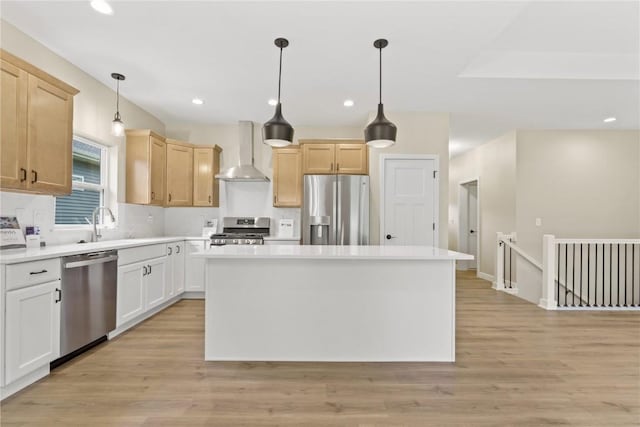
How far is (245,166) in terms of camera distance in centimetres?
496

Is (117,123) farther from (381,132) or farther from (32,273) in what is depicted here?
(381,132)

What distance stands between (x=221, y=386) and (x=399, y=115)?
12.7 ft

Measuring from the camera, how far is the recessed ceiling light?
2.29 meters

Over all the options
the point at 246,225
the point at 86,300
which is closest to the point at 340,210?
the point at 246,225

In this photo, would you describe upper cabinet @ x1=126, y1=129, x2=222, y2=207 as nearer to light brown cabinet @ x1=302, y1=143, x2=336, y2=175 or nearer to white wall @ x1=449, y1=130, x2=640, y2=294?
light brown cabinet @ x1=302, y1=143, x2=336, y2=175

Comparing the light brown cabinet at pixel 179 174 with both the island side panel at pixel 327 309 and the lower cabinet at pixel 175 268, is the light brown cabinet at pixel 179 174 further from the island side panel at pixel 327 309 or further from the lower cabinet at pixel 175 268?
the island side panel at pixel 327 309

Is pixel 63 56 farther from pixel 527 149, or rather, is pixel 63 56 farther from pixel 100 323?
pixel 527 149

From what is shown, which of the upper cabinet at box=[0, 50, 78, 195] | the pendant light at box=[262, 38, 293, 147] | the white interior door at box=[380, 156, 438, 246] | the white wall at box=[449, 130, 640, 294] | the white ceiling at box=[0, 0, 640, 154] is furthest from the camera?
the white wall at box=[449, 130, 640, 294]

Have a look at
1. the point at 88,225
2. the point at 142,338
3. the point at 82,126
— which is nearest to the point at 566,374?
the point at 142,338

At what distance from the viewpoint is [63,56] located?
122 inches

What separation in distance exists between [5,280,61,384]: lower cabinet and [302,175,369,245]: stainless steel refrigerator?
266 cm

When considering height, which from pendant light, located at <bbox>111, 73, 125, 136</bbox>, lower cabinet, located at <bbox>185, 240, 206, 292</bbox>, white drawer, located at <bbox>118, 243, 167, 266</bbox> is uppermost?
pendant light, located at <bbox>111, 73, 125, 136</bbox>

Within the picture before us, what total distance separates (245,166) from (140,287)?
89.6 inches

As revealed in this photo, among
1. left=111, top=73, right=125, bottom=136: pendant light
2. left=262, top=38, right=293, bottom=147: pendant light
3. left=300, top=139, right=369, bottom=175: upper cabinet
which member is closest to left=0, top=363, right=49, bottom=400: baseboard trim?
left=111, top=73, right=125, bottom=136: pendant light
